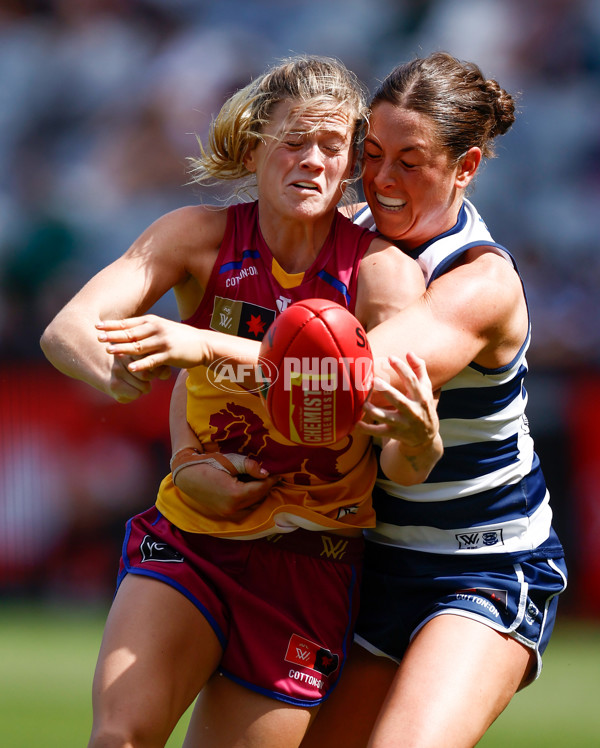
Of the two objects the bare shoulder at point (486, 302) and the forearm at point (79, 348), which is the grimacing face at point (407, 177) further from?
the forearm at point (79, 348)

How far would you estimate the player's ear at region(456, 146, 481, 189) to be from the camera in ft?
8.80

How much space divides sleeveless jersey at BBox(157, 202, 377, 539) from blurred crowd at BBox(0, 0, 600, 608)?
3724 mm

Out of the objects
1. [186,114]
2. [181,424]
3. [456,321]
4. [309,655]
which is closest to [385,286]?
[456,321]

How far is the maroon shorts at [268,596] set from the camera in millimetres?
2438

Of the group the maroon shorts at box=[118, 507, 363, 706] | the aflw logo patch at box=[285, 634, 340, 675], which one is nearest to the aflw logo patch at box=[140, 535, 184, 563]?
the maroon shorts at box=[118, 507, 363, 706]

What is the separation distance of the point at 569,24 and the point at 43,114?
3.89m

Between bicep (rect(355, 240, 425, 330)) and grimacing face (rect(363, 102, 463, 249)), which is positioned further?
grimacing face (rect(363, 102, 463, 249))

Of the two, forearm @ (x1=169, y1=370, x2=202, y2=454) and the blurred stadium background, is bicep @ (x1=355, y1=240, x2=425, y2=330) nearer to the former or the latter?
forearm @ (x1=169, y1=370, x2=202, y2=454)

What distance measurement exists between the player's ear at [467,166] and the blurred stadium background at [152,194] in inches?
133

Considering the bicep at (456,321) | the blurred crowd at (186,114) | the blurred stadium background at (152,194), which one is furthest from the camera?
the blurred crowd at (186,114)

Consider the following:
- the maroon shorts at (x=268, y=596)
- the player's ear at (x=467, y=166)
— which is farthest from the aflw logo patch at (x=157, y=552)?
the player's ear at (x=467, y=166)

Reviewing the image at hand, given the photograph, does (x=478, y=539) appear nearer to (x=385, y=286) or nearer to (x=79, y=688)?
(x=385, y=286)

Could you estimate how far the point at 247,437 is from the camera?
2.50 m

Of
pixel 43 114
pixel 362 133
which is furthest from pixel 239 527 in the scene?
pixel 43 114
